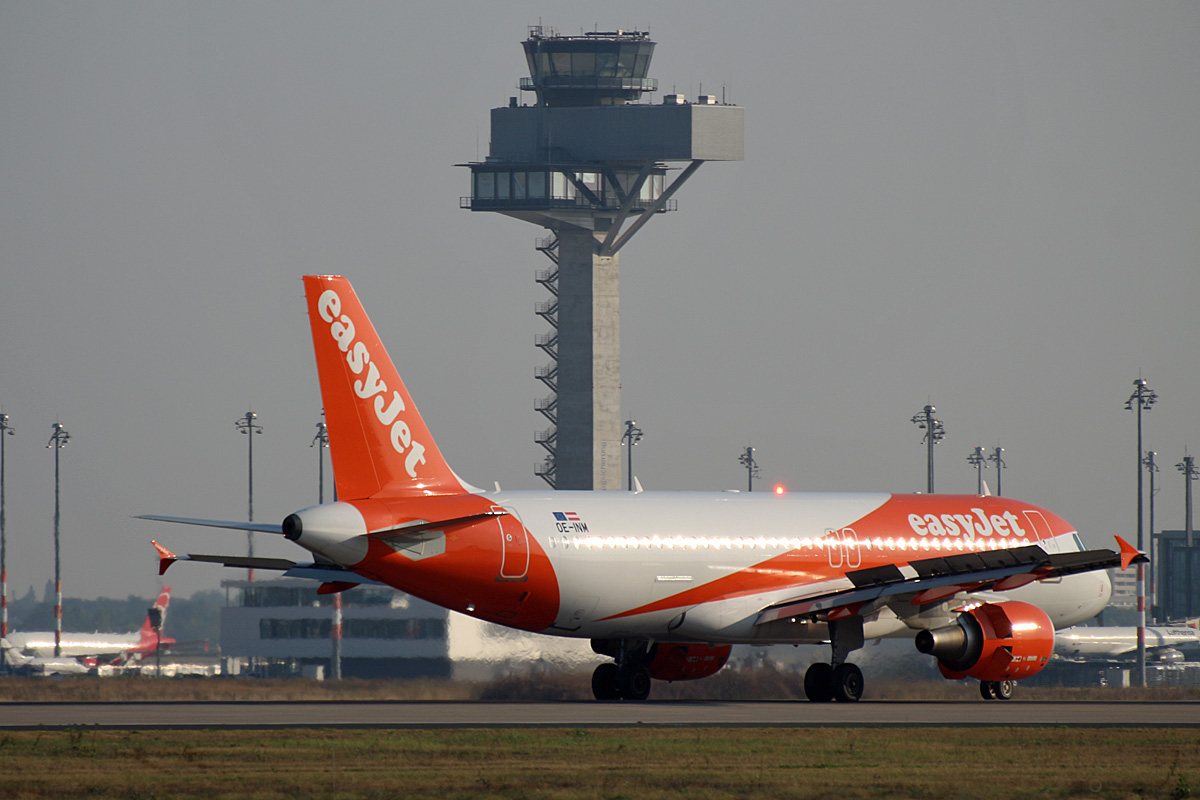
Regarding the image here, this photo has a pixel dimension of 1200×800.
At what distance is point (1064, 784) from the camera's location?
69.7 ft

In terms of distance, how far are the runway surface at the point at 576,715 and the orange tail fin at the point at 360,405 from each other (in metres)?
4.36

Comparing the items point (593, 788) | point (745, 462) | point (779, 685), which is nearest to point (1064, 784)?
point (593, 788)

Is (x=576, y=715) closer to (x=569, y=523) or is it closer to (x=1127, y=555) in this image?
(x=569, y=523)

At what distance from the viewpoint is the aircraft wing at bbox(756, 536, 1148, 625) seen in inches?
1336

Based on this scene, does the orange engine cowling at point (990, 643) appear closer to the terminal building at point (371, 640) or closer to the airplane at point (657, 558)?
the airplane at point (657, 558)

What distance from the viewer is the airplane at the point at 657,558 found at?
3241cm

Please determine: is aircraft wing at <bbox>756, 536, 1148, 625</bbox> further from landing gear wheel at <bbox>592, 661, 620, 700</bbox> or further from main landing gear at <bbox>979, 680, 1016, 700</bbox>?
main landing gear at <bbox>979, 680, 1016, 700</bbox>

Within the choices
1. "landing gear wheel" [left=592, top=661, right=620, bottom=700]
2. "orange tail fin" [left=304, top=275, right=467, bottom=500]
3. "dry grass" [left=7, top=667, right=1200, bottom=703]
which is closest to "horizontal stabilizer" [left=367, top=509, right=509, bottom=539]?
"orange tail fin" [left=304, top=275, right=467, bottom=500]

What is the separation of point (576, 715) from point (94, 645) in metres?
83.4

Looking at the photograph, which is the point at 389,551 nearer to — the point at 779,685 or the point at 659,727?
the point at 659,727

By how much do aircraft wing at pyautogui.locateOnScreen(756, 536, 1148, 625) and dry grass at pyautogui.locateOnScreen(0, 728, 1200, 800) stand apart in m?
5.80

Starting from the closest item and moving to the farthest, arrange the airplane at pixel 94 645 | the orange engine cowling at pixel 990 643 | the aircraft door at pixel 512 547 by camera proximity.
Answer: the aircraft door at pixel 512 547 < the orange engine cowling at pixel 990 643 < the airplane at pixel 94 645

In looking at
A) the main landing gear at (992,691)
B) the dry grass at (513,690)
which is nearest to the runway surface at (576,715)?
the main landing gear at (992,691)

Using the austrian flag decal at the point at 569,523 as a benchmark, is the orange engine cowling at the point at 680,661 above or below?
below
